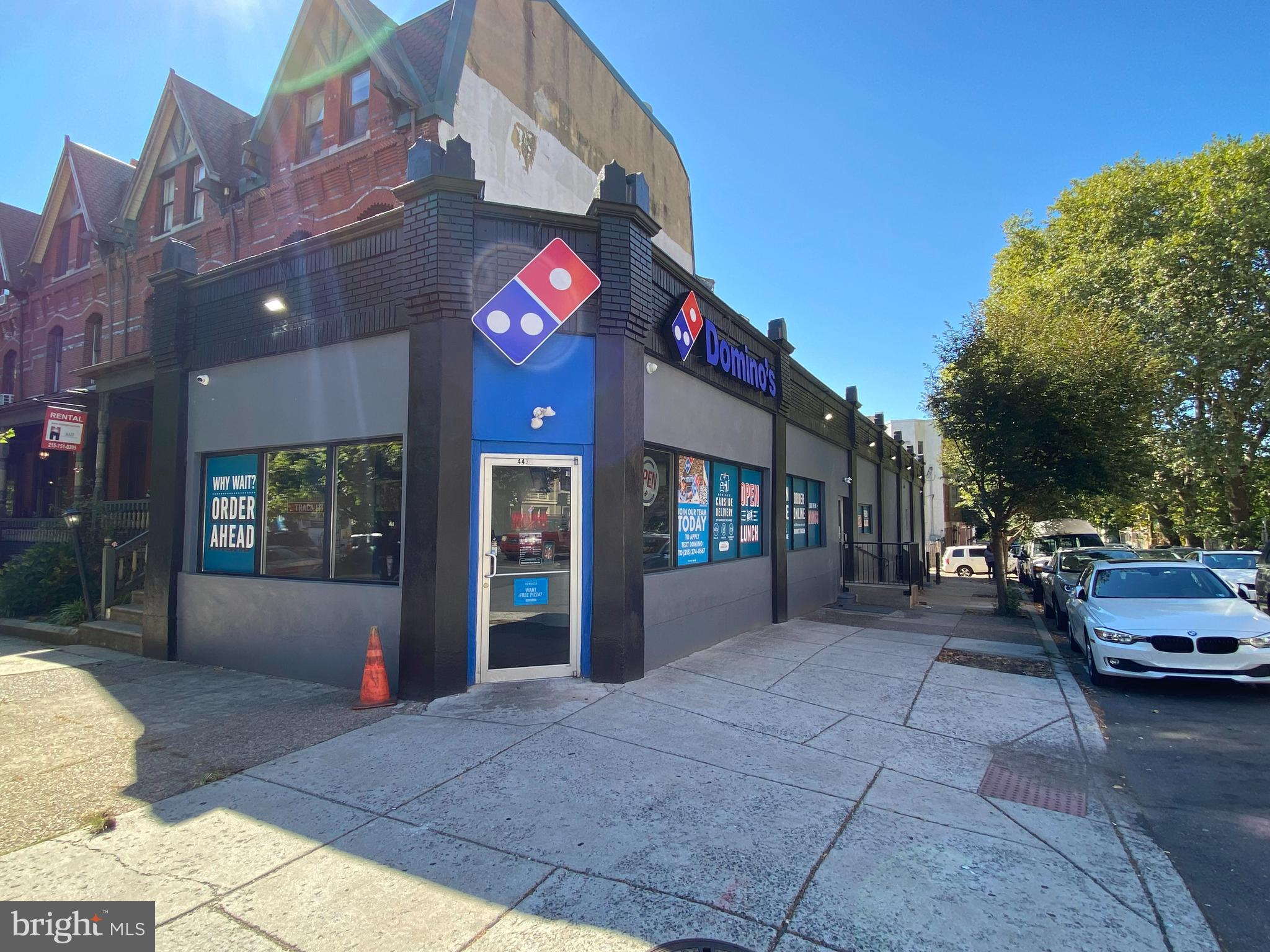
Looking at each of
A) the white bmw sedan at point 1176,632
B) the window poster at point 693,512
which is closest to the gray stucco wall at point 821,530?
the window poster at point 693,512

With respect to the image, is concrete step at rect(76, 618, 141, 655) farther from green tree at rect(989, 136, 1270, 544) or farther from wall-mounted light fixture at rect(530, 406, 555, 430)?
green tree at rect(989, 136, 1270, 544)

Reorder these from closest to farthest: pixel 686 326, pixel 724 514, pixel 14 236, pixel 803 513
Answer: pixel 686 326
pixel 724 514
pixel 803 513
pixel 14 236

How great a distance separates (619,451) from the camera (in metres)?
7.11

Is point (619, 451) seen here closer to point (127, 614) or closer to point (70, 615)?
point (127, 614)

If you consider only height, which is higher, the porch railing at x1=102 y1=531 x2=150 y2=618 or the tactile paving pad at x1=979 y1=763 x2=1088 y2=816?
the porch railing at x1=102 y1=531 x2=150 y2=618

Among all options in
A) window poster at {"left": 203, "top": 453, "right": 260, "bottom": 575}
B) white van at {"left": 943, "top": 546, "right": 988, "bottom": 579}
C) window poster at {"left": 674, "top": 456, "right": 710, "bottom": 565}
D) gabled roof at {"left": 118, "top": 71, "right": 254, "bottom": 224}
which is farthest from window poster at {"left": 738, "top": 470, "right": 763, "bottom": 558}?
white van at {"left": 943, "top": 546, "right": 988, "bottom": 579}

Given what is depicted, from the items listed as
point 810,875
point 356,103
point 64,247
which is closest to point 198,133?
point 356,103

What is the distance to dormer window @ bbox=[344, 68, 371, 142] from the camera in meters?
12.7

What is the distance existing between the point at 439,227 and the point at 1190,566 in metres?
10.3

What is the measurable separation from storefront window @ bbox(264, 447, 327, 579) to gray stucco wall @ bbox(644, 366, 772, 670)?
12.1ft

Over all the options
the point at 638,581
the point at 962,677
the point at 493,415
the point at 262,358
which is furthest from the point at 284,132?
the point at 962,677

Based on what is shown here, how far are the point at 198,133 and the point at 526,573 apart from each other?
14485 millimetres

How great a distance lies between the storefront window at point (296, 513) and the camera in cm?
764

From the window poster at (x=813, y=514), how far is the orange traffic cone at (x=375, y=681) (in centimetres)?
937
